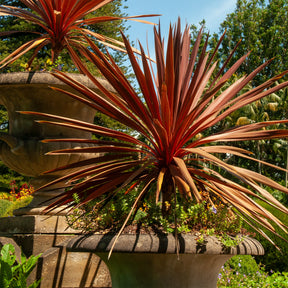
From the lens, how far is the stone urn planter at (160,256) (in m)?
2.11

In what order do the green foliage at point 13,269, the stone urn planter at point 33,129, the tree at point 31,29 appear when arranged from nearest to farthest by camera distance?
the green foliage at point 13,269
the stone urn planter at point 33,129
the tree at point 31,29

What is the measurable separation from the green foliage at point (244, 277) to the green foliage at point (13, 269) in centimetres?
211

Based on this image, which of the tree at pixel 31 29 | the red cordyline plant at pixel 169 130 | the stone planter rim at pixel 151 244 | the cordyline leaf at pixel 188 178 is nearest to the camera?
the cordyline leaf at pixel 188 178

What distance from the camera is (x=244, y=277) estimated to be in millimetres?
4508

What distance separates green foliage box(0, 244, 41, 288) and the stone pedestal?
0.15 m

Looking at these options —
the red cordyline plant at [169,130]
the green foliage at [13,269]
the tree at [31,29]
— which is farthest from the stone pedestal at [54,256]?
the tree at [31,29]

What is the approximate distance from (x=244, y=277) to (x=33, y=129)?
288 centimetres

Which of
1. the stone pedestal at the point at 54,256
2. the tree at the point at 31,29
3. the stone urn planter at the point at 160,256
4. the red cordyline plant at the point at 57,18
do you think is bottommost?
the stone pedestal at the point at 54,256

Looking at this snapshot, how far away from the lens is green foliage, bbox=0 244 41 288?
2.75 m

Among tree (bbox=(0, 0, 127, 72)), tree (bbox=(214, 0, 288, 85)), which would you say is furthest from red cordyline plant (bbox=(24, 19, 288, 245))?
tree (bbox=(214, 0, 288, 85))

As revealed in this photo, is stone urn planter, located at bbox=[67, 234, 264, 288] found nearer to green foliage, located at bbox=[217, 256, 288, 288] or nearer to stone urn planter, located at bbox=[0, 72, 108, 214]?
stone urn planter, located at bbox=[0, 72, 108, 214]

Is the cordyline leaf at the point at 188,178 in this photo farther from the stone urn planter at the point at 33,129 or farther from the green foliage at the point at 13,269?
the stone urn planter at the point at 33,129

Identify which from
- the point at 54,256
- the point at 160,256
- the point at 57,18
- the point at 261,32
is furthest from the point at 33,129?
the point at 261,32

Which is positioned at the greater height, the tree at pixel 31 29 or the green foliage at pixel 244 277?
the tree at pixel 31 29
